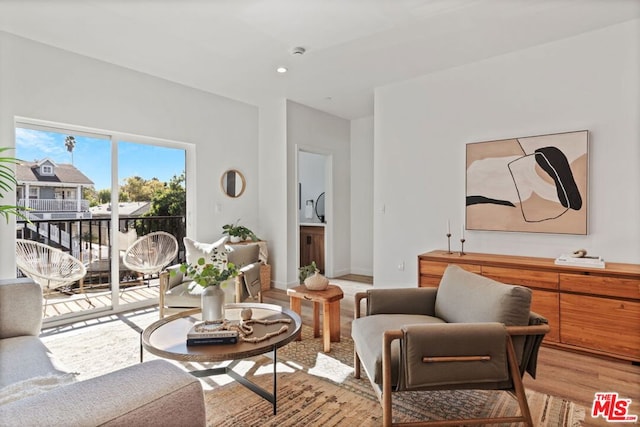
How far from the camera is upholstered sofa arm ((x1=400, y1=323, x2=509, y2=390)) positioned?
5.30ft

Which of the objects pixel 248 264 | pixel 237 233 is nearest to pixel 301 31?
pixel 248 264

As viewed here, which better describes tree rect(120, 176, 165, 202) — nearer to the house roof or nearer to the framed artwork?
the house roof

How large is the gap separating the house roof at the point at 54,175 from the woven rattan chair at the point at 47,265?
0.58 meters

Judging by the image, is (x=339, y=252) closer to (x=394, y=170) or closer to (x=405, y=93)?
(x=394, y=170)

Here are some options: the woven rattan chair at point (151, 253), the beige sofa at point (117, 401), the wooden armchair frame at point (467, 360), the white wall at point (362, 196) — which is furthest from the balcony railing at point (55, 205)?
the white wall at point (362, 196)

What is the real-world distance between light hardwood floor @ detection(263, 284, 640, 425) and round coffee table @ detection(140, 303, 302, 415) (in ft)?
5.30

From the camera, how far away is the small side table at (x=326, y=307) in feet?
9.09

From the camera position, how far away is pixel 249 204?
5094 millimetres

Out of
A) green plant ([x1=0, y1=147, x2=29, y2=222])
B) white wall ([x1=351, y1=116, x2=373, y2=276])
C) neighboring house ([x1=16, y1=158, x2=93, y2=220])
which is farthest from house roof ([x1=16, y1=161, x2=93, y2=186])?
white wall ([x1=351, y1=116, x2=373, y2=276])

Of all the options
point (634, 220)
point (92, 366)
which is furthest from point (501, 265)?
point (92, 366)

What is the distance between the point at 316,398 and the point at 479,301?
110 centimetres

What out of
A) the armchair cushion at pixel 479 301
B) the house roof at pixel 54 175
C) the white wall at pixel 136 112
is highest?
the white wall at pixel 136 112

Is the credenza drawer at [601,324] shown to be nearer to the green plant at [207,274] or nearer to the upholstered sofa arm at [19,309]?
the green plant at [207,274]

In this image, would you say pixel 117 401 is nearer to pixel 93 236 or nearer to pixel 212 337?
pixel 212 337
